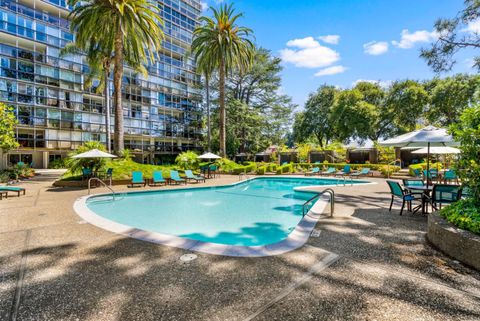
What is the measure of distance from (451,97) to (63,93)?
151 ft

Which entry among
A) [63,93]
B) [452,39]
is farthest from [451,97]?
[63,93]

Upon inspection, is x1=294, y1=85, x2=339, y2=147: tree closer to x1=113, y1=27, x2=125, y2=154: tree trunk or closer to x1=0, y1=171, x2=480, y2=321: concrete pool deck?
x1=113, y1=27, x2=125, y2=154: tree trunk

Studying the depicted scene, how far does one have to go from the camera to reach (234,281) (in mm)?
3420

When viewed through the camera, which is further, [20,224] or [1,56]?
[1,56]

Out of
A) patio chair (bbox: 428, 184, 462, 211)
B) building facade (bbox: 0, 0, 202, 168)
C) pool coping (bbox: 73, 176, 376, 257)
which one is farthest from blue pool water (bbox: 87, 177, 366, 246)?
building facade (bbox: 0, 0, 202, 168)

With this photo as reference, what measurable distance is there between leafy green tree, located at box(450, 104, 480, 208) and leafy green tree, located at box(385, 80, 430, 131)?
1239 inches

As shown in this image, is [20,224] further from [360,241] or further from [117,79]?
[117,79]

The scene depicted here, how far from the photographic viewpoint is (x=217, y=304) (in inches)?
114

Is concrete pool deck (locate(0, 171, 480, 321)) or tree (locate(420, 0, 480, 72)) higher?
tree (locate(420, 0, 480, 72))

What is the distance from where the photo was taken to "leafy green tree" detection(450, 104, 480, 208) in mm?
4516

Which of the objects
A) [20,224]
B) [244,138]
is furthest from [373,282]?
[244,138]

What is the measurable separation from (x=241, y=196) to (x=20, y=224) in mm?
8938

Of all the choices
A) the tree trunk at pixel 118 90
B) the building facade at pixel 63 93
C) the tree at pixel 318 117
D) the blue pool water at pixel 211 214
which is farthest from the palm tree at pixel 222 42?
the tree at pixel 318 117

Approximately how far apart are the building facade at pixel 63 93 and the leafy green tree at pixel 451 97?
33.2 metres
